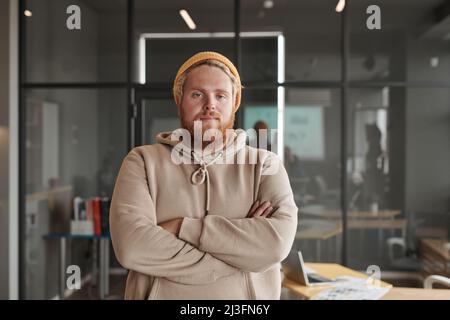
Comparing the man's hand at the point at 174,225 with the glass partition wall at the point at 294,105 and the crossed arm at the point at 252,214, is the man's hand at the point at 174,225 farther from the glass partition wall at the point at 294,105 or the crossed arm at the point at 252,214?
the glass partition wall at the point at 294,105

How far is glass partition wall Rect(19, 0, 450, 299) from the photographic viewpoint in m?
4.08

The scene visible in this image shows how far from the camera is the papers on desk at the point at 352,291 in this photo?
7.74ft

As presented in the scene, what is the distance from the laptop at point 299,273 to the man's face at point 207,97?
164 cm

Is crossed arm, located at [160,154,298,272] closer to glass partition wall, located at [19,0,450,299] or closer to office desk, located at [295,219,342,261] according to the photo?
glass partition wall, located at [19,0,450,299]

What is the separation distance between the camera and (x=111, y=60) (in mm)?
4223

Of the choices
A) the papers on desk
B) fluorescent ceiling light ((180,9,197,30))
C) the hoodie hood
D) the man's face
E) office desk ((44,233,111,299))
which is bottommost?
office desk ((44,233,111,299))

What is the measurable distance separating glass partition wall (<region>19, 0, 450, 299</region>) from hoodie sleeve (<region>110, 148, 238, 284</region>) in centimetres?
288

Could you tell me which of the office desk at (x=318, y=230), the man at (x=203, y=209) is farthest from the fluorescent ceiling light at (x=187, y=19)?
the man at (x=203, y=209)

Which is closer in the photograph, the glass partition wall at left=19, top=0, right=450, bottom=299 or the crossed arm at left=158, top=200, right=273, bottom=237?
the crossed arm at left=158, top=200, right=273, bottom=237

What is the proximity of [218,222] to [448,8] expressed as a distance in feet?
12.0

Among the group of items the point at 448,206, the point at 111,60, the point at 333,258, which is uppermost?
the point at 111,60

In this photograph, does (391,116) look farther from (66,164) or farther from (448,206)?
(66,164)

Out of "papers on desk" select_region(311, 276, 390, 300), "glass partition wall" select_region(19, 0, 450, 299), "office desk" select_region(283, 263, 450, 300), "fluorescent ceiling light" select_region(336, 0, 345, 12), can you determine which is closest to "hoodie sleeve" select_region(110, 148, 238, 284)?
"papers on desk" select_region(311, 276, 390, 300)

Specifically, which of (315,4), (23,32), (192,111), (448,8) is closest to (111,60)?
(23,32)
